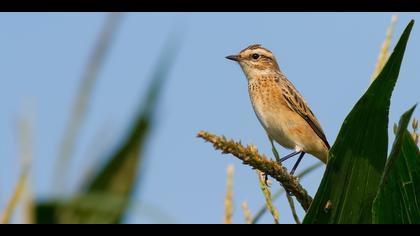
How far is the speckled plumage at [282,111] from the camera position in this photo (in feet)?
23.9

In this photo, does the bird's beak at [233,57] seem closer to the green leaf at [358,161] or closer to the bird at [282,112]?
the bird at [282,112]

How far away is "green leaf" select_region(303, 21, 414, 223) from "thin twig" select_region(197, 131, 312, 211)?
26 centimetres

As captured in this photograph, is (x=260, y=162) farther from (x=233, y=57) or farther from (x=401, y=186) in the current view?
(x=233, y=57)

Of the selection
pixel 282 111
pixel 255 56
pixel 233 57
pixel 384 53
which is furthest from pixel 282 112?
pixel 384 53

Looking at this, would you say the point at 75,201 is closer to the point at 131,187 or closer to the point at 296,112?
the point at 131,187

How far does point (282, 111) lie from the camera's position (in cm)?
748

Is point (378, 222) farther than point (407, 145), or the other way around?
point (407, 145)

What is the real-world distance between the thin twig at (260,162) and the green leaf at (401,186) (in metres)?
0.44

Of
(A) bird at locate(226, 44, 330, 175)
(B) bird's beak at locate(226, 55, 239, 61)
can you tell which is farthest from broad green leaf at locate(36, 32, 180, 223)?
(B) bird's beak at locate(226, 55, 239, 61)

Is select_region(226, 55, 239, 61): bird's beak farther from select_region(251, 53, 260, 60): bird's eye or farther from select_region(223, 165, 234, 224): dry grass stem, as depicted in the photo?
select_region(223, 165, 234, 224): dry grass stem

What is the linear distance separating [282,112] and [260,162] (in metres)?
5.11
